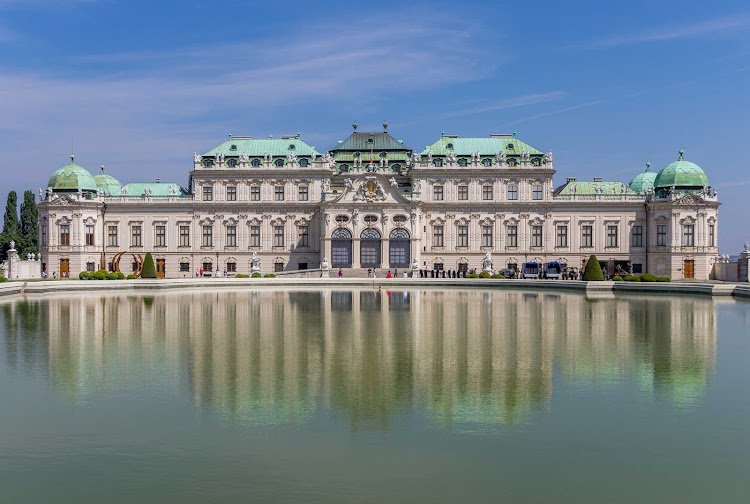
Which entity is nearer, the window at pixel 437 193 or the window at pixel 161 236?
the window at pixel 437 193

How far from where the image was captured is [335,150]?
327 ft

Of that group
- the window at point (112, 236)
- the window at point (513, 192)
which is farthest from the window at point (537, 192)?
the window at point (112, 236)

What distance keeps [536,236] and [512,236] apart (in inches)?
120

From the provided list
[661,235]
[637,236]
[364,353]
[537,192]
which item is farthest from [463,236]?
[364,353]

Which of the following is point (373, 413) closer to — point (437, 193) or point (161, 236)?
point (437, 193)

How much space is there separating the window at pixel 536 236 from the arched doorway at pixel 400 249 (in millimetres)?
16023

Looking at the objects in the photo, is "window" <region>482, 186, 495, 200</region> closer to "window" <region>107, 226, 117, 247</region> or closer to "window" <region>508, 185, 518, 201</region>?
"window" <region>508, 185, 518, 201</region>

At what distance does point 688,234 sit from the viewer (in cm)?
9194

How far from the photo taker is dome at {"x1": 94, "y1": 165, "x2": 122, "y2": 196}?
10186 cm

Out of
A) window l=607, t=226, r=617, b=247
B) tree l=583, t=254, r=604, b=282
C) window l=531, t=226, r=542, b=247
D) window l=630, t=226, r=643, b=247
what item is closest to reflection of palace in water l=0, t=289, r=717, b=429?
tree l=583, t=254, r=604, b=282

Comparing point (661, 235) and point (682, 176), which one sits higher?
point (682, 176)

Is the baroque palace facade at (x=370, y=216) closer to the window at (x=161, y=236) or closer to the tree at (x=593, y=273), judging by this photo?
the window at (x=161, y=236)

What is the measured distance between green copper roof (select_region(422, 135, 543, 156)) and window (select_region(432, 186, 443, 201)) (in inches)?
172

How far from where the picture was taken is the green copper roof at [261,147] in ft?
316
